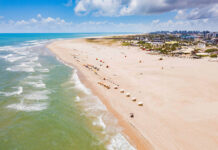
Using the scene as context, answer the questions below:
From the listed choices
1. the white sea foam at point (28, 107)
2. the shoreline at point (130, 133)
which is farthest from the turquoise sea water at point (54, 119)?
the shoreline at point (130, 133)

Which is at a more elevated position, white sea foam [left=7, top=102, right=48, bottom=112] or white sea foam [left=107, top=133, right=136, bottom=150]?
white sea foam [left=7, top=102, right=48, bottom=112]

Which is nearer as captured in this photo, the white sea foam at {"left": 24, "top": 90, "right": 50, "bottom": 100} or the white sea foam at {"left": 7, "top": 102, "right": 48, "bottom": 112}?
the white sea foam at {"left": 7, "top": 102, "right": 48, "bottom": 112}

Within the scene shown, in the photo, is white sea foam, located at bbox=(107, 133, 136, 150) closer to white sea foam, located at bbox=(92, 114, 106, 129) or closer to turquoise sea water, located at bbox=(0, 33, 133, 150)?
turquoise sea water, located at bbox=(0, 33, 133, 150)

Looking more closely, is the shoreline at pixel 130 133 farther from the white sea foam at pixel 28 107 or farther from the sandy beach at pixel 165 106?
the white sea foam at pixel 28 107

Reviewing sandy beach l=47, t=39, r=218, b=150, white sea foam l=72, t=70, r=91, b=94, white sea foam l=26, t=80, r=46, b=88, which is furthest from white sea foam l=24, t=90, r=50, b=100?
sandy beach l=47, t=39, r=218, b=150

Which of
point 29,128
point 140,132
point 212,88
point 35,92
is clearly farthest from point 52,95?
point 212,88

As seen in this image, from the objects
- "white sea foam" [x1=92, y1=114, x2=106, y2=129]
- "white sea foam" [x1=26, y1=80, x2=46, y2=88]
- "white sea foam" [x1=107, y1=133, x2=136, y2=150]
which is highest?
"white sea foam" [x1=26, y1=80, x2=46, y2=88]

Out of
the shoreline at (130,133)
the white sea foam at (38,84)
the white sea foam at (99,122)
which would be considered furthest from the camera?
the white sea foam at (38,84)

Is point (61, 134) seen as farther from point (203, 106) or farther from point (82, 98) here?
point (203, 106)

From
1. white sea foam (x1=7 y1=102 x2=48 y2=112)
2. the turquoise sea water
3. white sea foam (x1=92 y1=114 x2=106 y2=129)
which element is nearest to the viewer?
the turquoise sea water
